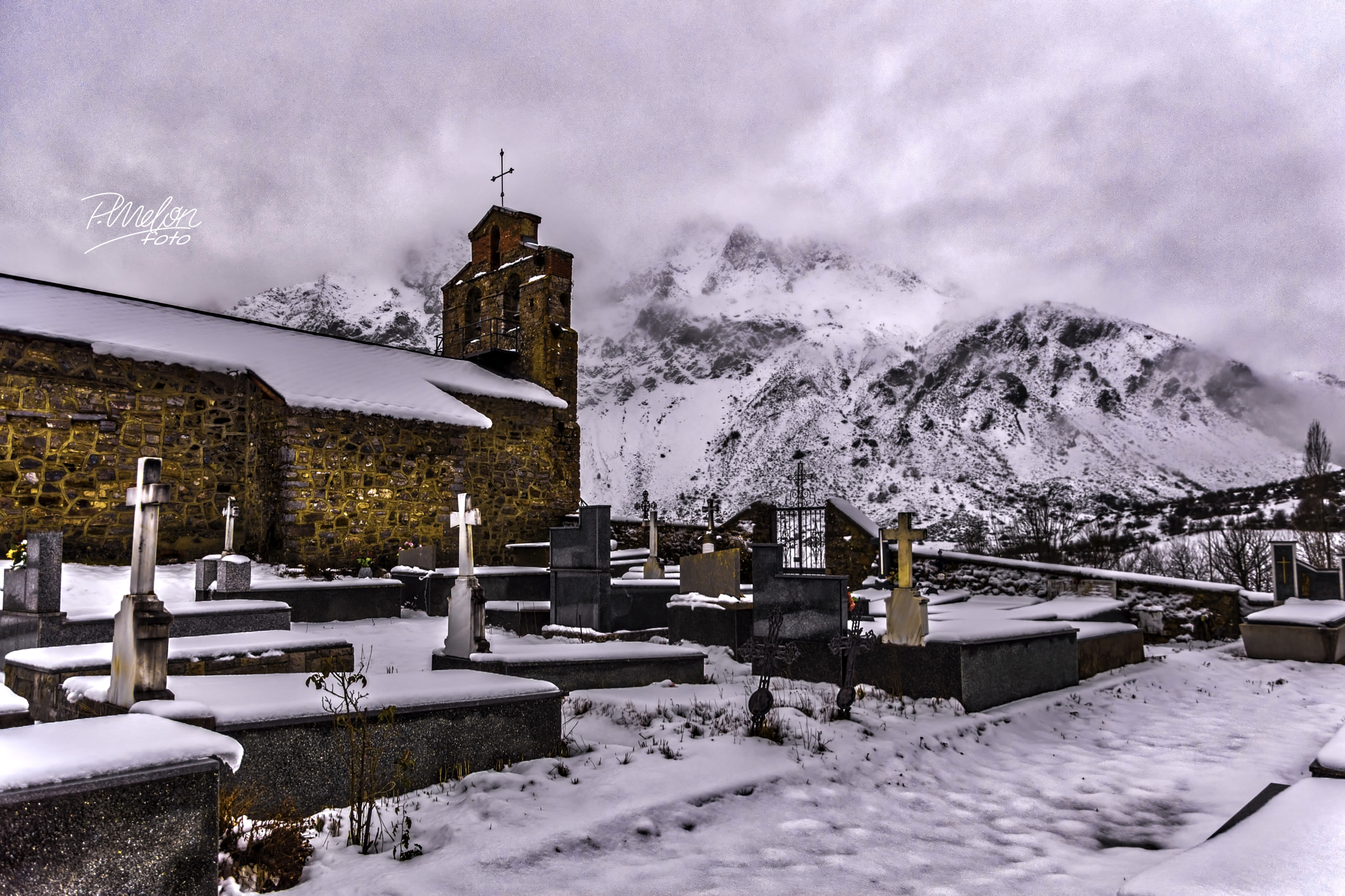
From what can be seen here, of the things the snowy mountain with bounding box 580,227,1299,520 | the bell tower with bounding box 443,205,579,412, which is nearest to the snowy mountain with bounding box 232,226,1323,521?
the snowy mountain with bounding box 580,227,1299,520

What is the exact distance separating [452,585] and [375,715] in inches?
357

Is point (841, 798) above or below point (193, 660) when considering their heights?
below

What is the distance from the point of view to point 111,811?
2.57 metres

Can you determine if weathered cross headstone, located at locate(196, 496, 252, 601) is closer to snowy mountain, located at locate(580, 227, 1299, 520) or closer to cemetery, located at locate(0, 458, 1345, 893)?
cemetery, located at locate(0, 458, 1345, 893)

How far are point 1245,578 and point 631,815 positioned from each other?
21.2 metres

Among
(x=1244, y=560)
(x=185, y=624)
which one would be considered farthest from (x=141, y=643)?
(x=1244, y=560)

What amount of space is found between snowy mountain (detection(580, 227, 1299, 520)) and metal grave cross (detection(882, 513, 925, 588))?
5279 cm

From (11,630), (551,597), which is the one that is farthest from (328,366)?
(11,630)

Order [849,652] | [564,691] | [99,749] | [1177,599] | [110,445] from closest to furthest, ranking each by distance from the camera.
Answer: [99,749]
[564,691]
[849,652]
[110,445]
[1177,599]

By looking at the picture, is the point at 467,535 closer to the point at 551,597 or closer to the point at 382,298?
the point at 551,597

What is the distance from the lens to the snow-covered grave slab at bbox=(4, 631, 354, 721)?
5.51 metres

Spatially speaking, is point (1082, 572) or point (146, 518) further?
point (1082, 572)

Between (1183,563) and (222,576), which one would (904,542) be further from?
(1183,563)

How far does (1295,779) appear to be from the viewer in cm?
548
